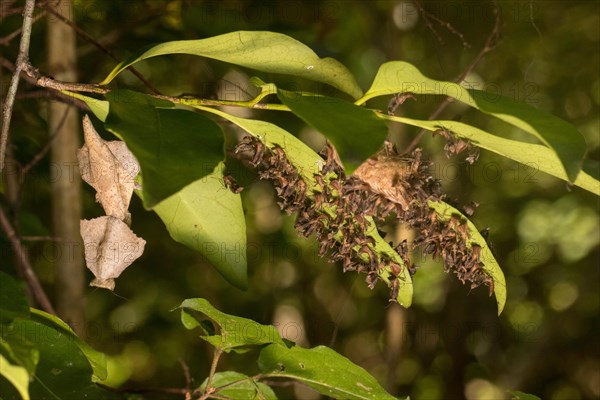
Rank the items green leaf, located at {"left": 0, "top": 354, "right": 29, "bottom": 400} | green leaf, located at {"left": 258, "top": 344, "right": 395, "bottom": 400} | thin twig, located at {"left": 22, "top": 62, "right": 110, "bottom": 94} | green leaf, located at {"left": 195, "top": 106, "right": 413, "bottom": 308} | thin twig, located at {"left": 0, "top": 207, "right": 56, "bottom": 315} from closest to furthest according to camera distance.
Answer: green leaf, located at {"left": 0, "top": 354, "right": 29, "bottom": 400} → thin twig, located at {"left": 22, "top": 62, "right": 110, "bottom": 94} → green leaf, located at {"left": 195, "top": 106, "right": 413, "bottom": 308} → green leaf, located at {"left": 258, "top": 344, "right": 395, "bottom": 400} → thin twig, located at {"left": 0, "top": 207, "right": 56, "bottom": 315}

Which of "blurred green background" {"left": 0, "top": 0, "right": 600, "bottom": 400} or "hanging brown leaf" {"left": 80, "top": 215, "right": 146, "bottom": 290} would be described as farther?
"blurred green background" {"left": 0, "top": 0, "right": 600, "bottom": 400}

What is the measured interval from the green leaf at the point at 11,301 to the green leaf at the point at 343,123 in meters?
0.28

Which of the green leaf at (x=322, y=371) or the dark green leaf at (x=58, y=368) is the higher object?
the dark green leaf at (x=58, y=368)

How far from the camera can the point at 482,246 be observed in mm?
888

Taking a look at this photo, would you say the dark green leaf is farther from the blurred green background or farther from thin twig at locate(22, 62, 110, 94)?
the blurred green background

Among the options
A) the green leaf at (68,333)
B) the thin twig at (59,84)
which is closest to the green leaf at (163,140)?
the thin twig at (59,84)

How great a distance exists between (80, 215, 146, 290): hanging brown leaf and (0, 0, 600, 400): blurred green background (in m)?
1.48

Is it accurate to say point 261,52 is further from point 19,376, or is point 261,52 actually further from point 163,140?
point 19,376

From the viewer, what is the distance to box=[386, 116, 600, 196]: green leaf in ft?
2.48

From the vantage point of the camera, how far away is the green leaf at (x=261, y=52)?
→ 0.78m

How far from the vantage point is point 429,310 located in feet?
9.12

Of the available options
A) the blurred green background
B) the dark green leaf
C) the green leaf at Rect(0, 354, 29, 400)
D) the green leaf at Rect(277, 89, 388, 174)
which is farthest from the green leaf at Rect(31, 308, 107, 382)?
the blurred green background

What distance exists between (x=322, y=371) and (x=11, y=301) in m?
0.43

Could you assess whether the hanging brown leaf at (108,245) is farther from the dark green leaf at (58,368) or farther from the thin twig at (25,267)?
the thin twig at (25,267)
